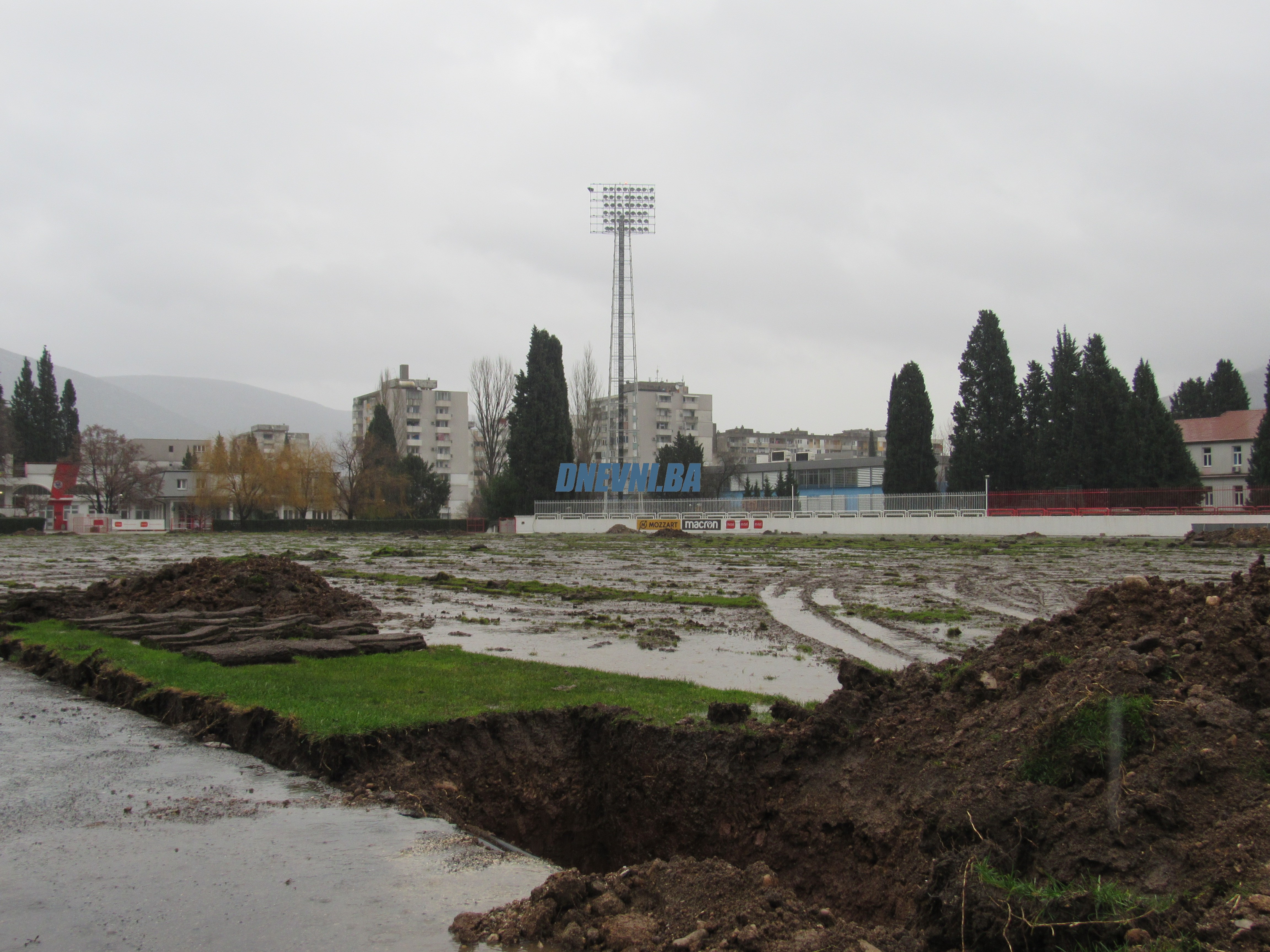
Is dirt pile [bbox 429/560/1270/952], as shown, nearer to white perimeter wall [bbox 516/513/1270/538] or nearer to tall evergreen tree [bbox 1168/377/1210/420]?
white perimeter wall [bbox 516/513/1270/538]

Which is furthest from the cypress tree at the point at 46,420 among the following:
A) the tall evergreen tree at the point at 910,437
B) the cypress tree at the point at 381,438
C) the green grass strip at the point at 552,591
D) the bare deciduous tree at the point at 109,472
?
the green grass strip at the point at 552,591

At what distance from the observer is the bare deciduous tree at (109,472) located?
8662 cm

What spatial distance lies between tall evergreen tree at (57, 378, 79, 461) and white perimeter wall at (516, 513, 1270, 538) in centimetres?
7024

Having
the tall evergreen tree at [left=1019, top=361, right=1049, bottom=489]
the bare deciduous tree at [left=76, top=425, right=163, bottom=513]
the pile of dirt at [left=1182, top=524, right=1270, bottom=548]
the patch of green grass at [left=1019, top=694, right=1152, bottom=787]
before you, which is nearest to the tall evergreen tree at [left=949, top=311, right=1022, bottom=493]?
the tall evergreen tree at [left=1019, top=361, right=1049, bottom=489]

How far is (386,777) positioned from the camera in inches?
259

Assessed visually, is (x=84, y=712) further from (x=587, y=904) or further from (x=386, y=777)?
(x=587, y=904)

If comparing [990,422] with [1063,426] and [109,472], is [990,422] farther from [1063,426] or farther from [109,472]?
[109,472]

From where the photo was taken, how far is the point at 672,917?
13.0 feet

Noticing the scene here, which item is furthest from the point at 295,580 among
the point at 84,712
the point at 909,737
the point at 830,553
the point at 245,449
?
the point at 245,449

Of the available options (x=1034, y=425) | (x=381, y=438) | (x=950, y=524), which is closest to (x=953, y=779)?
(x=950, y=524)

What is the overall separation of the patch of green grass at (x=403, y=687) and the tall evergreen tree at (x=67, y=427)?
111027 millimetres

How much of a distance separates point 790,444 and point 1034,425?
123m

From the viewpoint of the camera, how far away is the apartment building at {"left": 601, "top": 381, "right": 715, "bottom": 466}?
149 meters

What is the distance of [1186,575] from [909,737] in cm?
1919
